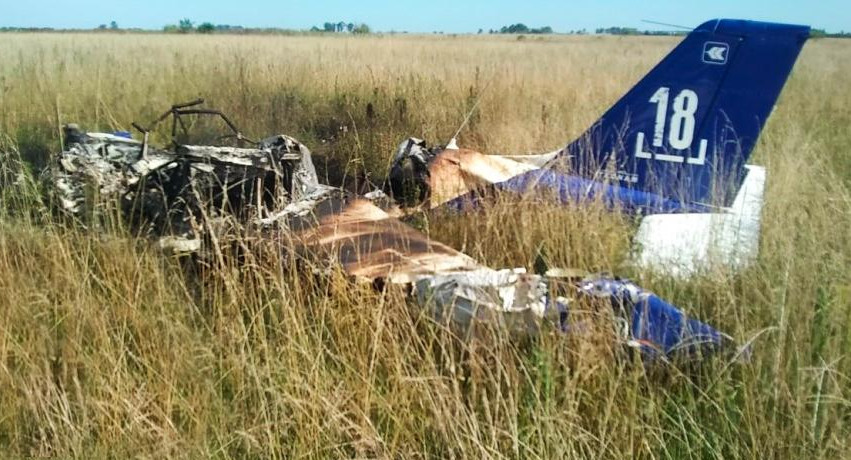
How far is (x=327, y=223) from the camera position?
3.57 m

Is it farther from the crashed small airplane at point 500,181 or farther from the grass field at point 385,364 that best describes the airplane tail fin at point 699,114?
the grass field at point 385,364

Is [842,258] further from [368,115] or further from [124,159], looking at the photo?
[368,115]

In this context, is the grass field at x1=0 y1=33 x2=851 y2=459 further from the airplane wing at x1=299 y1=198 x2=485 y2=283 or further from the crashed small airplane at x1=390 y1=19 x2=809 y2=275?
the crashed small airplane at x1=390 y1=19 x2=809 y2=275

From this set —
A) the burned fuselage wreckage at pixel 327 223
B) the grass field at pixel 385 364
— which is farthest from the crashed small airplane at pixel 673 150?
the grass field at pixel 385 364

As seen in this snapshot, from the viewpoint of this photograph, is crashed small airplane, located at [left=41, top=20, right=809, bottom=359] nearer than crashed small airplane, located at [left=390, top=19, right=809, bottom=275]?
Yes

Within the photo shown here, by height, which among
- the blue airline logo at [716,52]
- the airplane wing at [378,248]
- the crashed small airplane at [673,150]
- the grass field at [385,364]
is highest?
the blue airline logo at [716,52]

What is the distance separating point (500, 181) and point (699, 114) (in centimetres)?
139

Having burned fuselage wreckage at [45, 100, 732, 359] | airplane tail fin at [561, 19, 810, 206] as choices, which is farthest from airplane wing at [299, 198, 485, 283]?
airplane tail fin at [561, 19, 810, 206]

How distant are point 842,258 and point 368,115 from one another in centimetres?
592

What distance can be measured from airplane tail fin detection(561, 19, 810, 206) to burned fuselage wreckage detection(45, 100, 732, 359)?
0.99 m

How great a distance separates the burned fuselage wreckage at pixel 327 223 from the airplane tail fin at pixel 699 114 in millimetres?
989

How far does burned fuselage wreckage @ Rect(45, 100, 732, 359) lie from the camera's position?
8.26 feet

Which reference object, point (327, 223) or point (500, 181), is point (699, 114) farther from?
point (327, 223)

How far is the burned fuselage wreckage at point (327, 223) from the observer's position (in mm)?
2518
